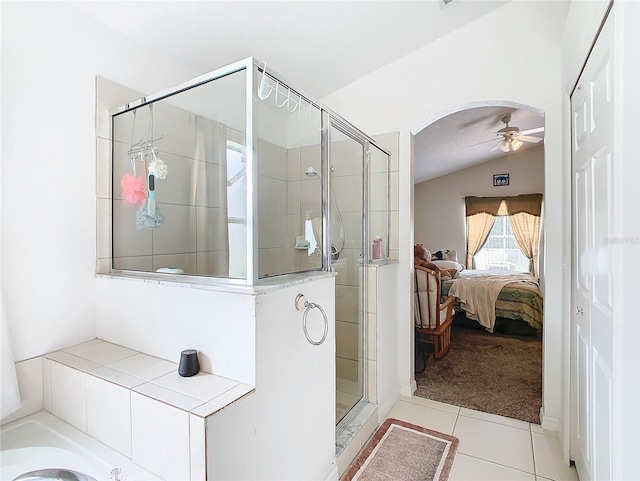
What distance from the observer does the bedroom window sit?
6.52 m

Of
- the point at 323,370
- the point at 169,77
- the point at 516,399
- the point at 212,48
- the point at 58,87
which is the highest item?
the point at 212,48

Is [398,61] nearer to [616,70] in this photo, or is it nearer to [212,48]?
[212,48]

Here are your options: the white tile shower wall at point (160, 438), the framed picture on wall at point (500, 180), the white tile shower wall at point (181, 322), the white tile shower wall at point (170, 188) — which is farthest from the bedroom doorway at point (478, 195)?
the white tile shower wall at point (160, 438)

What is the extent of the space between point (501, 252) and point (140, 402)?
7141 mm

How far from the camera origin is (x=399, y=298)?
8.48 ft

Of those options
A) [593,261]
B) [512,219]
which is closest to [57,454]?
[593,261]

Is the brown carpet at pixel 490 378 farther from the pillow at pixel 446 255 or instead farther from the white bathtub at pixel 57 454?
the pillow at pixel 446 255

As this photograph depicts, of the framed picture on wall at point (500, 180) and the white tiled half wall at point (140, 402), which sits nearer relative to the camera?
the white tiled half wall at point (140, 402)

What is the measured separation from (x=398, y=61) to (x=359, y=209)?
4.19 ft

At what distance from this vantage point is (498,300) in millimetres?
4223

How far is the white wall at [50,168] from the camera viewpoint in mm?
1314

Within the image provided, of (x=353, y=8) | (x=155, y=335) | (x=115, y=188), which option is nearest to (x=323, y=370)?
(x=155, y=335)

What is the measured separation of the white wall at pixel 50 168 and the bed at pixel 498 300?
145 inches

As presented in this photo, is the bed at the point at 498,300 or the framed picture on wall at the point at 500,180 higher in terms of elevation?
the framed picture on wall at the point at 500,180
